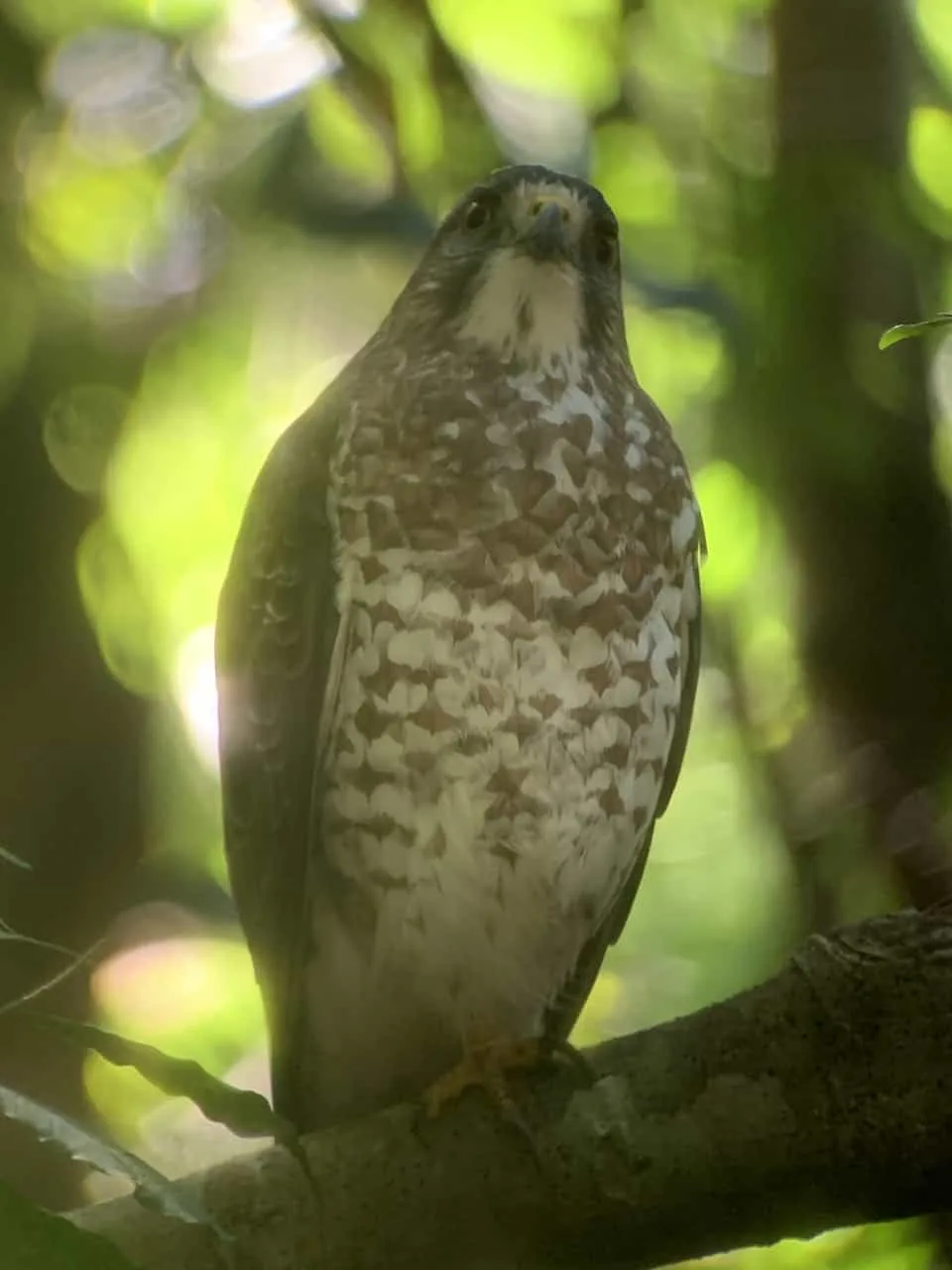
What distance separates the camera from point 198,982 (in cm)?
176

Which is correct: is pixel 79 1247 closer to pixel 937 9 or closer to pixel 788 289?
pixel 788 289

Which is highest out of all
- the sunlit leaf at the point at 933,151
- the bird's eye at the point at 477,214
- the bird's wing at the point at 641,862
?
the sunlit leaf at the point at 933,151

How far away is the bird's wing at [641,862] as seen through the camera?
58.5 inches

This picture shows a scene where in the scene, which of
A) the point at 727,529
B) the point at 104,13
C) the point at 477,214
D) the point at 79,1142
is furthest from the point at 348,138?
the point at 79,1142

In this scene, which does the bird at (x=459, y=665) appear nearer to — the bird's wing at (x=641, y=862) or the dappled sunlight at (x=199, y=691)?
the bird's wing at (x=641, y=862)

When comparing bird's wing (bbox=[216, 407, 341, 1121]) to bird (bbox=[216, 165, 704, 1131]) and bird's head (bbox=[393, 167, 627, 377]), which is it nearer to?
bird (bbox=[216, 165, 704, 1131])

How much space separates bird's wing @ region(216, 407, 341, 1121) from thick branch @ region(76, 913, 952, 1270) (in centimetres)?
39

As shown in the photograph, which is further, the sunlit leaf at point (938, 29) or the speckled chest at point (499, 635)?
the sunlit leaf at point (938, 29)

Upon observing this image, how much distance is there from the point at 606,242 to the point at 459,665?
49cm

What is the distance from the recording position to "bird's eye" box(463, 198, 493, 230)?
5.10 ft

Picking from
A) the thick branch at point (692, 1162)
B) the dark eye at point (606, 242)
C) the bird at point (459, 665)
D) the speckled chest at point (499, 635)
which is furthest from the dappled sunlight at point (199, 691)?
the thick branch at point (692, 1162)

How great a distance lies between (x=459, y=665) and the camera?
1314mm

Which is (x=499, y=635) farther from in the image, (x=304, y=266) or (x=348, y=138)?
(x=348, y=138)

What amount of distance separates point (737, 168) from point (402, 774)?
2.83 ft
